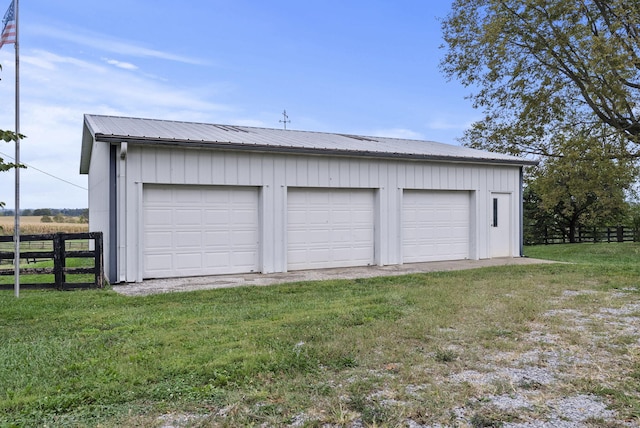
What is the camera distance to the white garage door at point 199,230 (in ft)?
30.8

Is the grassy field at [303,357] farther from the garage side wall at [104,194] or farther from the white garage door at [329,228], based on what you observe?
the white garage door at [329,228]

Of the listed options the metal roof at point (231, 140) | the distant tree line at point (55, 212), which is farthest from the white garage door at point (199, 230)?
the distant tree line at point (55, 212)

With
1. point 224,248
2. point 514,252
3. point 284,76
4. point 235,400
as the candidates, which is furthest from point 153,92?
point 235,400

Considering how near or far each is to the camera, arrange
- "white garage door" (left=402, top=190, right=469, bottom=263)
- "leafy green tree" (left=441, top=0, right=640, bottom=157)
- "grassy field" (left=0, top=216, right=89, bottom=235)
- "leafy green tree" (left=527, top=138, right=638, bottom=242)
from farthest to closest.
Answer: "grassy field" (left=0, top=216, right=89, bottom=235) < "leafy green tree" (left=527, top=138, right=638, bottom=242) < "leafy green tree" (left=441, top=0, right=640, bottom=157) < "white garage door" (left=402, top=190, right=469, bottom=263)

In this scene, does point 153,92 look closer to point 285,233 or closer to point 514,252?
point 285,233

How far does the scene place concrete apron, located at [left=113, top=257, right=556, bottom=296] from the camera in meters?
8.37

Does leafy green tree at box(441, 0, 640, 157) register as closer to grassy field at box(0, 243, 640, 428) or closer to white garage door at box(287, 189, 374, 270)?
white garage door at box(287, 189, 374, 270)

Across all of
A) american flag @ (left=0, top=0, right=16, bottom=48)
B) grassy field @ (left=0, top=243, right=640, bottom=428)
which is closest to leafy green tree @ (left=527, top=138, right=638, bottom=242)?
grassy field @ (left=0, top=243, right=640, bottom=428)

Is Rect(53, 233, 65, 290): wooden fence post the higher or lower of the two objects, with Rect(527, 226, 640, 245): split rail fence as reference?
higher

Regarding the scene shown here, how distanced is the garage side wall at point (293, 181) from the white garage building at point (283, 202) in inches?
0.9

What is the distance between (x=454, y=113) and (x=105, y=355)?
1868cm

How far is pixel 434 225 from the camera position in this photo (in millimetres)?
12367

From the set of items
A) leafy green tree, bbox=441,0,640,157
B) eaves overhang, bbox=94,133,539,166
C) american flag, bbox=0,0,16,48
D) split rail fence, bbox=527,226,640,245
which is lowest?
split rail fence, bbox=527,226,640,245

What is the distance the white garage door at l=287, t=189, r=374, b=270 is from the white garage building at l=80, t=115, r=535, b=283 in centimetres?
2
